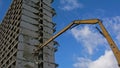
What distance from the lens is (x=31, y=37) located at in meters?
37.2

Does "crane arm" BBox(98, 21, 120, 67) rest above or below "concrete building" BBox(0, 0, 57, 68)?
below

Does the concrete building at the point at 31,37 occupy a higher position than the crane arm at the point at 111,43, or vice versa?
the concrete building at the point at 31,37

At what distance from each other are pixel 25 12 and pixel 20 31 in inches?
201

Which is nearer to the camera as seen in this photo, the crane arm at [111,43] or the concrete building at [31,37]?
the crane arm at [111,43]

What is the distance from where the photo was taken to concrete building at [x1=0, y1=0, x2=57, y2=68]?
34.0 m

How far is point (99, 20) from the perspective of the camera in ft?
81.4

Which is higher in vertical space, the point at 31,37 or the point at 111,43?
the point at 31,37

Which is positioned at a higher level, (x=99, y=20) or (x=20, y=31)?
(x=20, y=31)

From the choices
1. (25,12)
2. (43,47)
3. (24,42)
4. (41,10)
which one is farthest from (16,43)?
(41,10)

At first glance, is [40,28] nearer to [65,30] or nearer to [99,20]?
[65,30]

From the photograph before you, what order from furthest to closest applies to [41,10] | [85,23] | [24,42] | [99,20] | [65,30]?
1. [41,10]
2. [24,42]
3. [65,30]
4. [85,23]
5. [99,20]

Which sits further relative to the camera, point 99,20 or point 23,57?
point 23,57

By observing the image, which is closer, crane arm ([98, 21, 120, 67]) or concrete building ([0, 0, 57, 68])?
crane arm ([98, 21, 120, 67])

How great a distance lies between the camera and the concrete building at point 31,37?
3397 cm
